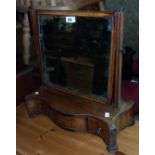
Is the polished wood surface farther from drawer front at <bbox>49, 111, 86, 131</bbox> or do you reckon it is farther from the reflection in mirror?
the reflection in mirror

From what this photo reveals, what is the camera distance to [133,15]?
60.7 inches

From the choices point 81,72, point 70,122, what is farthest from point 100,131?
point 81,72

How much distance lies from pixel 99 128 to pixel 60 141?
178 millimetres

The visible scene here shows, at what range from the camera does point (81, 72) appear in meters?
1.08

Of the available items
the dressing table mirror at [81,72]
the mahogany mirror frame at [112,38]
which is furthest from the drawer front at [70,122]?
the mahogany mirror frame at [112,38]

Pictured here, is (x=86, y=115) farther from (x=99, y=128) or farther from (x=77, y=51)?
(x=77, y=51)

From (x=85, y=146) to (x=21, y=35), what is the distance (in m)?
0.79

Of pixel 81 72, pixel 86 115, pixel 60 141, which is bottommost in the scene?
pixel 60 141

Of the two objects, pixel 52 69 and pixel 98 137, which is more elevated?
pixel 52 69

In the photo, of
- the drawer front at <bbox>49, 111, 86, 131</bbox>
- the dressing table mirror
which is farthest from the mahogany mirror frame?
the drawer front at <bbox>49, 111, 86, 131</bbox>

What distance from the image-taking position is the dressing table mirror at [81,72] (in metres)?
0.95

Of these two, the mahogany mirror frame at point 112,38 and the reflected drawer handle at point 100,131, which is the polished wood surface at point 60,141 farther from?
the mahogany mirror frame at point 112,38
